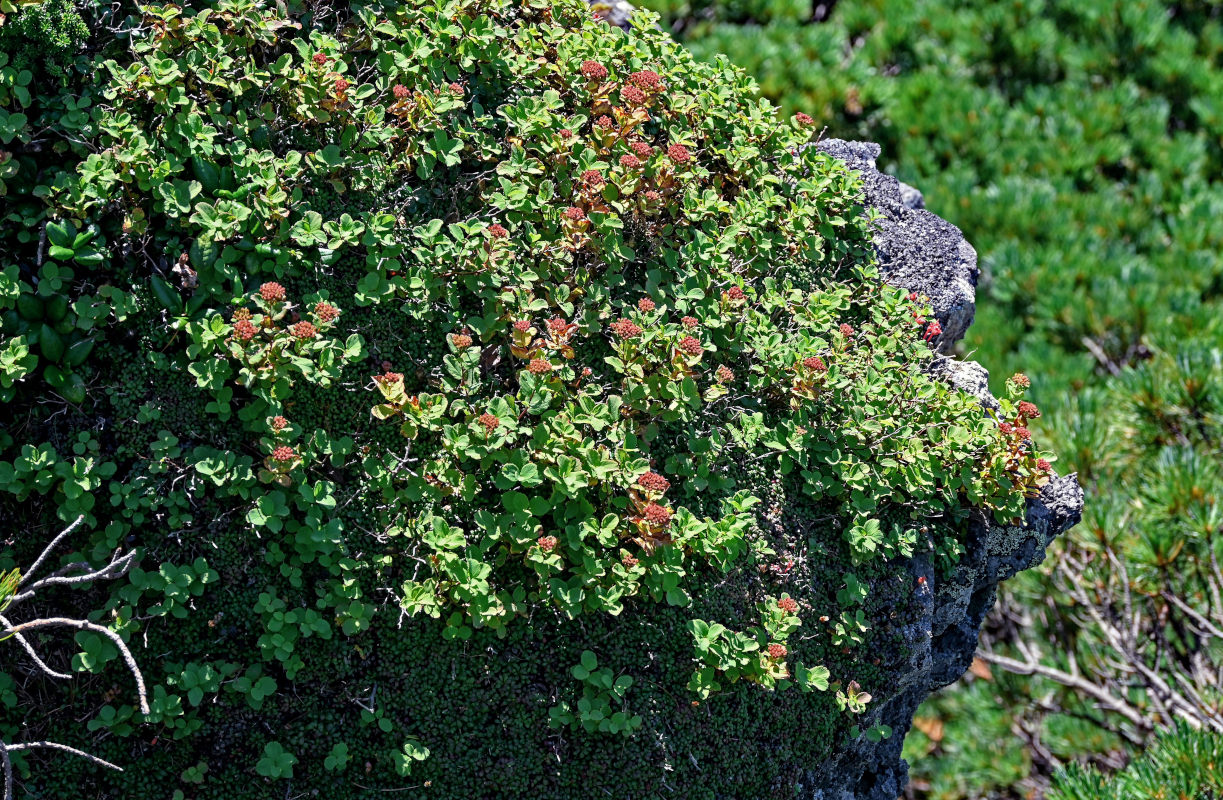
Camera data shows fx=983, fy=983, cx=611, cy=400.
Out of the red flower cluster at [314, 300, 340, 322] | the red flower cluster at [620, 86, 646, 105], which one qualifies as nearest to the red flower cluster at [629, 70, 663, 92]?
the red flower cluster at [620, 86, 646, 105]

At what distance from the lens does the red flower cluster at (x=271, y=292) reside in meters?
2.49

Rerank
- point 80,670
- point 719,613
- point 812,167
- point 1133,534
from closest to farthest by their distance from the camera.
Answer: point 80,670 → point 719,613 → point 812,167 → point 1133,534

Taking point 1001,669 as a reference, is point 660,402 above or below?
above

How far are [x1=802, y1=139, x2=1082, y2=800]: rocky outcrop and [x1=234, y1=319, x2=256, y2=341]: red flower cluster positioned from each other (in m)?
1.95

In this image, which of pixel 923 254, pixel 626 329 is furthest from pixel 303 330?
pixel 923 254

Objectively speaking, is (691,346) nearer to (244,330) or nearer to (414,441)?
(414,441)

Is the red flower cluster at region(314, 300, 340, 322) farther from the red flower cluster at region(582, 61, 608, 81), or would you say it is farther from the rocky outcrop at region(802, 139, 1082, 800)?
the rocky outcrop at region(802, 139, 1082, 800)

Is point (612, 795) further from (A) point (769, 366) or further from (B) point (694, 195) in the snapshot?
(B) point (694, 195)

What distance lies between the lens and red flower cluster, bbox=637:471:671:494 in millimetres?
2619

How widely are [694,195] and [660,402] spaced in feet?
2.42

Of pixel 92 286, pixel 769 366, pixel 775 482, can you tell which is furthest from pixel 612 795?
pixel 92 286

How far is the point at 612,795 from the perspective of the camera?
8.57ft

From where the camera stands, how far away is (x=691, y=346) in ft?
9.12

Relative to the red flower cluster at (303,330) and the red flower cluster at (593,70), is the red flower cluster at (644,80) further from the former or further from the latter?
the red flower cluster at (303,330)
